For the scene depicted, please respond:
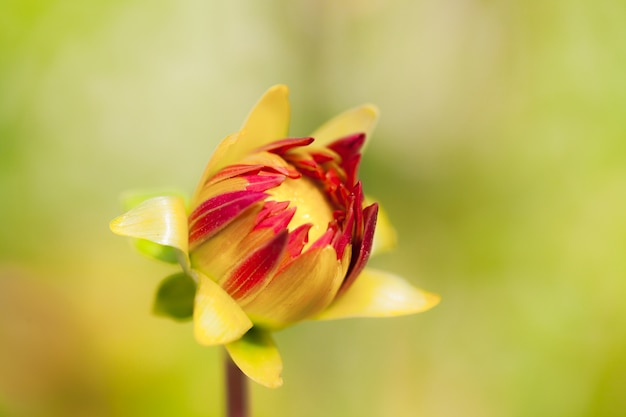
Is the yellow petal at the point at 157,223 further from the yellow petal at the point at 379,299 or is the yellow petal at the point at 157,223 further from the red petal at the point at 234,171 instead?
the yellow petal at the point at 379,299

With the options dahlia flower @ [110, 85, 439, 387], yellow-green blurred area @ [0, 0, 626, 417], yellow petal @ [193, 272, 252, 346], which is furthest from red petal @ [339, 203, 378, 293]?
yellow-green blurred area @ [0, 0, 626, 417]

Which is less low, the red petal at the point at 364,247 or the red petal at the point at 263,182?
the red petal at the point at 263,182

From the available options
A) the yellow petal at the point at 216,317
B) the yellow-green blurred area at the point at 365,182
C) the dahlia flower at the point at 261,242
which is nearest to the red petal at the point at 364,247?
the dahlia flower at the point at 261,242

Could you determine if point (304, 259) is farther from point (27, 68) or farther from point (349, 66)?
point (349, 66)

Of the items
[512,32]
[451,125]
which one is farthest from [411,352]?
[512,32]

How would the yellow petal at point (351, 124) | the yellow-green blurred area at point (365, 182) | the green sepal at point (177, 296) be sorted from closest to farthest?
the green sepal at point (177, 296)
the yellow petal at point (351, 124)
the yellow-green blurred area at point (365, 182)

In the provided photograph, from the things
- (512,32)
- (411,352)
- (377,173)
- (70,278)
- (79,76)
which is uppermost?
(512,32)

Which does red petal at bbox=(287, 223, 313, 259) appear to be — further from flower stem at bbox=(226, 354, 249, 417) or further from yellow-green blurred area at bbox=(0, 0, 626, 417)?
yellow-green blurred area at bbox=(0, 0, 626, 417)
